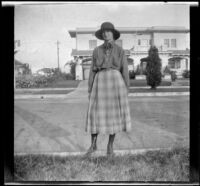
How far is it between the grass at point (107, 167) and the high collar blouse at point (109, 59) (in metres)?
1.15

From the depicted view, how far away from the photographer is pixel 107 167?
181 inches

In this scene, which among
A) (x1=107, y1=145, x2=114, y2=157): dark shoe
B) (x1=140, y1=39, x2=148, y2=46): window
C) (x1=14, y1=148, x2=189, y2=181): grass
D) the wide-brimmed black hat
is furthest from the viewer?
(x1=140, y1=39, x2=148, y2=46): window

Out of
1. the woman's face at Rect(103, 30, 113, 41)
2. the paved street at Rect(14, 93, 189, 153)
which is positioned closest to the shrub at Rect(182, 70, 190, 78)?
the paved street at Rect(14, 93, 189, 153)

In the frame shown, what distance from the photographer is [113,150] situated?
4.76 m

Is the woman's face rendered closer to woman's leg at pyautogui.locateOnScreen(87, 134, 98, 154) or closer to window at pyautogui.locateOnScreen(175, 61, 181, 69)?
window at pyautogui.locateOnScreen(175, 61, 181, 69)

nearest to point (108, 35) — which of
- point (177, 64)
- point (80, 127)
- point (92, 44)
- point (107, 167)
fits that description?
point (92, 44)

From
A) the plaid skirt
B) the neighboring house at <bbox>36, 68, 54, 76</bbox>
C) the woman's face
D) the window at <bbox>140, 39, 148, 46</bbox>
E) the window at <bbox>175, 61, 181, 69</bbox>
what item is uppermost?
the woman's face

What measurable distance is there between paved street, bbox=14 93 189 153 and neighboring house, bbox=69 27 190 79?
49 centimetres

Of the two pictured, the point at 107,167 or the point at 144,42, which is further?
the point at 144,42

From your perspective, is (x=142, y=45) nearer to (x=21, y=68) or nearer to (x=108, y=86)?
(x=108, y=86)

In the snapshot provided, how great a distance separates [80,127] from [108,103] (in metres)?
0.57

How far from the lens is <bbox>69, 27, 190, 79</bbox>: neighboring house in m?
4.66

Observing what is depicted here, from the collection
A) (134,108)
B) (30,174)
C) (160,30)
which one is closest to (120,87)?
(134,108)

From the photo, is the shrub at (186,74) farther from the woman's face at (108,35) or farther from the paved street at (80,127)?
the woman's face at (108,35)
